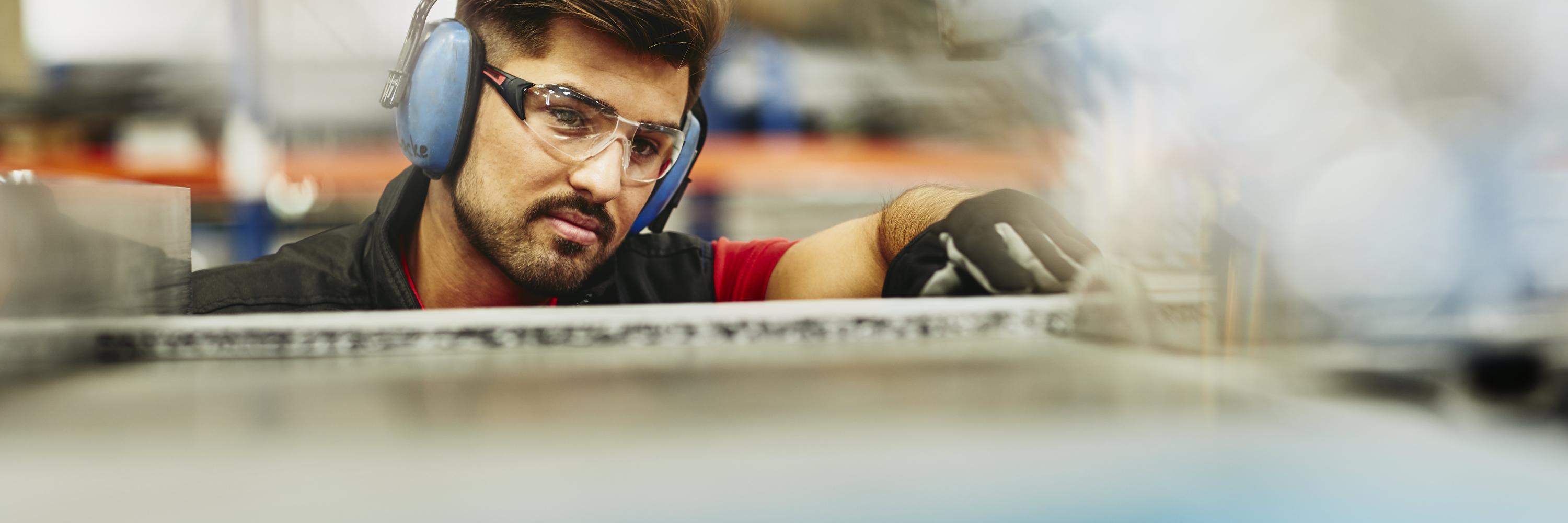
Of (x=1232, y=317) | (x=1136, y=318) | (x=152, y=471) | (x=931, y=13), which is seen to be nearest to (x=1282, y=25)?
(x=1232, y=317)

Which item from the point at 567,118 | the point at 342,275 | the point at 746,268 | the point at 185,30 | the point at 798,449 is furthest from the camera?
the point at 746,268

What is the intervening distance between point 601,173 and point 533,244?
15 centimetres

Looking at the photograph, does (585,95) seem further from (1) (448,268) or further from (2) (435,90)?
(1) (448,268)

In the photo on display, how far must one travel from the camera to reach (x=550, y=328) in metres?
0.59

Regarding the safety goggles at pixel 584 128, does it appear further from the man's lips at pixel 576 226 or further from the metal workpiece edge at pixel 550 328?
the metal workpiece edge at pixel 550 328

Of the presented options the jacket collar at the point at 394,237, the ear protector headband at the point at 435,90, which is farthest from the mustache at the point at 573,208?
the jacket collar at the point at 394,237

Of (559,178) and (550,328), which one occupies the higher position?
(559,178)

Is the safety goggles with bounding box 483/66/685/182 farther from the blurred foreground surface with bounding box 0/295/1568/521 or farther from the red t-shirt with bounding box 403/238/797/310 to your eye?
the blurred foreground surface with bounding box 0/295/1568/521

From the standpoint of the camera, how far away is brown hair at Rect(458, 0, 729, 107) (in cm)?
92

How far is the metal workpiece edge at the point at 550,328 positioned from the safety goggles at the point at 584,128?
0.38 m

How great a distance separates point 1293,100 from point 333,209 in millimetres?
1385

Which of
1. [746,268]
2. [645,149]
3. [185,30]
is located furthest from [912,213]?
[185,30]

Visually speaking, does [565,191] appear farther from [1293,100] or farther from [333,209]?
[1293,100]

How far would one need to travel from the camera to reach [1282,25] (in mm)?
350
